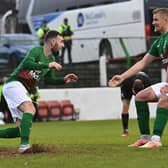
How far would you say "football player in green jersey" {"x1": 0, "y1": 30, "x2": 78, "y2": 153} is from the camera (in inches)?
423

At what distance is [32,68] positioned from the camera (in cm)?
1088

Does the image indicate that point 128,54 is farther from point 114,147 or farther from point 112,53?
point 114,147

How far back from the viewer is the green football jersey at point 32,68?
428 inches

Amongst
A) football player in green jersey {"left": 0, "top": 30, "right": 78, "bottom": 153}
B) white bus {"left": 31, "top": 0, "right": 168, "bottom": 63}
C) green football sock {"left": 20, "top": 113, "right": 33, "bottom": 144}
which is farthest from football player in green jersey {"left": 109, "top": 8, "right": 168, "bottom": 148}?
white bus {"left": 31, "top": 0, "right": 168, "bottom": 63}

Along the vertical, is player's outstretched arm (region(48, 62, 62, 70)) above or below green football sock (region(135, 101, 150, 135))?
above

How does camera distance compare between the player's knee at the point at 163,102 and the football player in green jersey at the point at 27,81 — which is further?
the player's knee at the point at 163,102

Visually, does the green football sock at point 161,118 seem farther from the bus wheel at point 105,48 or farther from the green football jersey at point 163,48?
the bus wheel at point 105,48

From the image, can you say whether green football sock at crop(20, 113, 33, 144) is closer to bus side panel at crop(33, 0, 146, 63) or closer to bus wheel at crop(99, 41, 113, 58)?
bus side panel at crop(33, 0, 146, 63)

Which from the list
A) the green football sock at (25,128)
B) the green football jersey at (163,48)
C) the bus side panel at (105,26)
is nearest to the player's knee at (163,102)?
the green football jersey at (163,48)

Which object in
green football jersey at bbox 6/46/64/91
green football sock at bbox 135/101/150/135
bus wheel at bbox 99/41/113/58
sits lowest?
green football sock at bbox 135/101/150/135

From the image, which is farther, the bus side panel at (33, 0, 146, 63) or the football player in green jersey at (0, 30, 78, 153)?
the bus side panel at (33, 0, 146, 63)

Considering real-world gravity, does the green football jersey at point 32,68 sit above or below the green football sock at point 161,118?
above

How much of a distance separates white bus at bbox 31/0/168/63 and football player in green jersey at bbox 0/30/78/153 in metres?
18.3

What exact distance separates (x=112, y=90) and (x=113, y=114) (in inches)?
36.9
